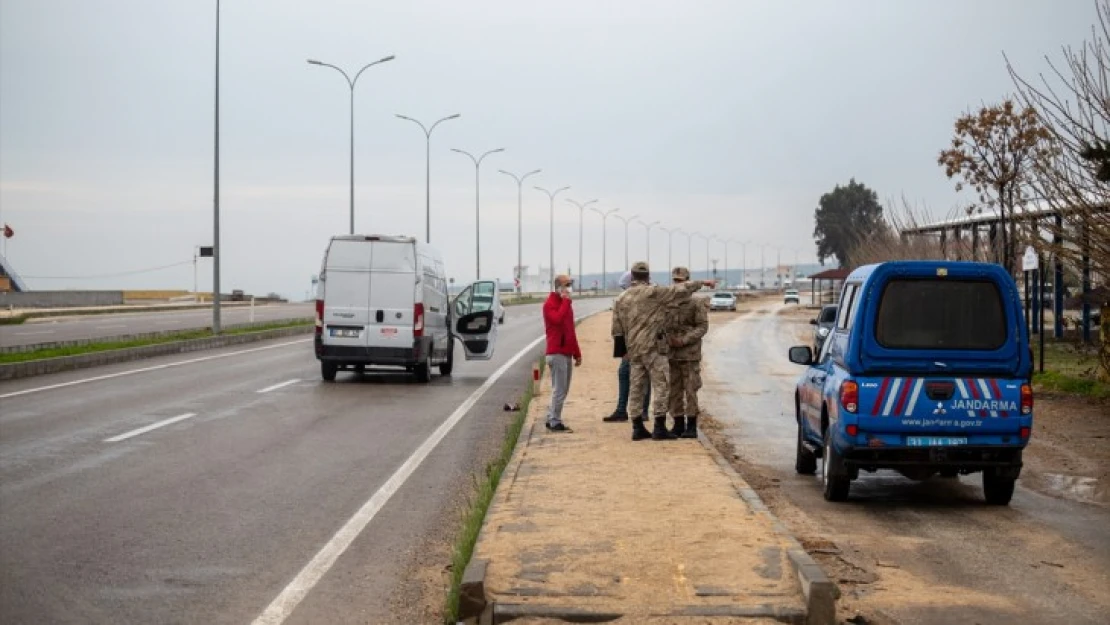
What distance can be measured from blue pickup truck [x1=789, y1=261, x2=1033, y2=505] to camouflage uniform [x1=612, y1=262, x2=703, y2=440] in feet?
9.51

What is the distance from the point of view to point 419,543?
352 inches

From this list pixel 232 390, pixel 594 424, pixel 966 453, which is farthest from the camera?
pixel 232 390

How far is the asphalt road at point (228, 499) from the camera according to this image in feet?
24.1

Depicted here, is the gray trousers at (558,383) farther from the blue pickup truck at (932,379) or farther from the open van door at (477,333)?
the open van door at (477,333)

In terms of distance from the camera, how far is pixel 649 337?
13641mm

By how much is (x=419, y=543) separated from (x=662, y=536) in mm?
1669

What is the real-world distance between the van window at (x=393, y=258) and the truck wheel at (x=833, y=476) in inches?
511

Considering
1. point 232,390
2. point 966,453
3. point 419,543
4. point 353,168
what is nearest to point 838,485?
point 966,453

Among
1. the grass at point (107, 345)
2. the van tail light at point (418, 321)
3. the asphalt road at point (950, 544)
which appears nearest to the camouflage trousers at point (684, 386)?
the asphalt road at point (950, 544)

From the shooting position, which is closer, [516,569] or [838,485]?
[516,569]

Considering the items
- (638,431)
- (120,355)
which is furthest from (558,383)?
(120,355)

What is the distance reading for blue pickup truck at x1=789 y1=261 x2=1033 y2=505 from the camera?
1045cm

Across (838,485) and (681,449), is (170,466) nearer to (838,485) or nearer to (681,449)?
(681,449)

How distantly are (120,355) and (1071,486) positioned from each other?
21.8 metres
